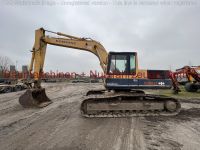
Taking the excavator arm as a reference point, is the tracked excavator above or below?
below

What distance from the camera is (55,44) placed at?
13516mm

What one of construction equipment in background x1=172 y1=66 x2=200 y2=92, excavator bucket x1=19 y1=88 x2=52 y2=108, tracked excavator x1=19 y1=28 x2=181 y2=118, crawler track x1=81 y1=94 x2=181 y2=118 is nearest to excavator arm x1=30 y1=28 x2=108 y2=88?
excavator bucket x1=19 y1=88 x2=52 y2=108

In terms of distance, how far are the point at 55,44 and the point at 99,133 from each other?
739 cm

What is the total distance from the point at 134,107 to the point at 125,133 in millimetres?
3046

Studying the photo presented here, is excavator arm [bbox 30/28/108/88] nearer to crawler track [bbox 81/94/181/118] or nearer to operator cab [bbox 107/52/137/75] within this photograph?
operator cab [bbox 107/52/137/75]

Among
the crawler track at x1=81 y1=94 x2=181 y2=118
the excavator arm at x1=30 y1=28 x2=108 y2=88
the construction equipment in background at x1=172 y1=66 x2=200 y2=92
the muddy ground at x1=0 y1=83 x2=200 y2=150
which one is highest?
the excavator arm at x1=30 y1=28 x2=108 y2=88

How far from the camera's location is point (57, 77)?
7162cm

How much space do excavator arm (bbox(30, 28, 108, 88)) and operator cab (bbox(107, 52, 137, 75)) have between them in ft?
5.70

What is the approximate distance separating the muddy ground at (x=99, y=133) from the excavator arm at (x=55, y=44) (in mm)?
3480

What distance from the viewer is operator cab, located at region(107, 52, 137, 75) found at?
1093 cm

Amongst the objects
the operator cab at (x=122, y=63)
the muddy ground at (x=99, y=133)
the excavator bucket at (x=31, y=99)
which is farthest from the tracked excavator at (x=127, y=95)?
the excavator bucket at (x=31, y=99)

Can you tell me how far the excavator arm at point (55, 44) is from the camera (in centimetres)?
1298

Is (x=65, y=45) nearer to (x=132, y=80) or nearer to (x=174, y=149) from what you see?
(x=132, y=80)

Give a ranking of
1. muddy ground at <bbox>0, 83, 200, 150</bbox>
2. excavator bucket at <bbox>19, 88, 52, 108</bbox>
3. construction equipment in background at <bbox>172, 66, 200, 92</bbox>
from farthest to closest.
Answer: construction equipment in background at <bbox>172, 66, 200, 92</bbox> → excavator bucket at <bbox>19, 88, 52, 108</bbox> → muddy ground at <bbox>0, 83, 200, 150</bbox>
